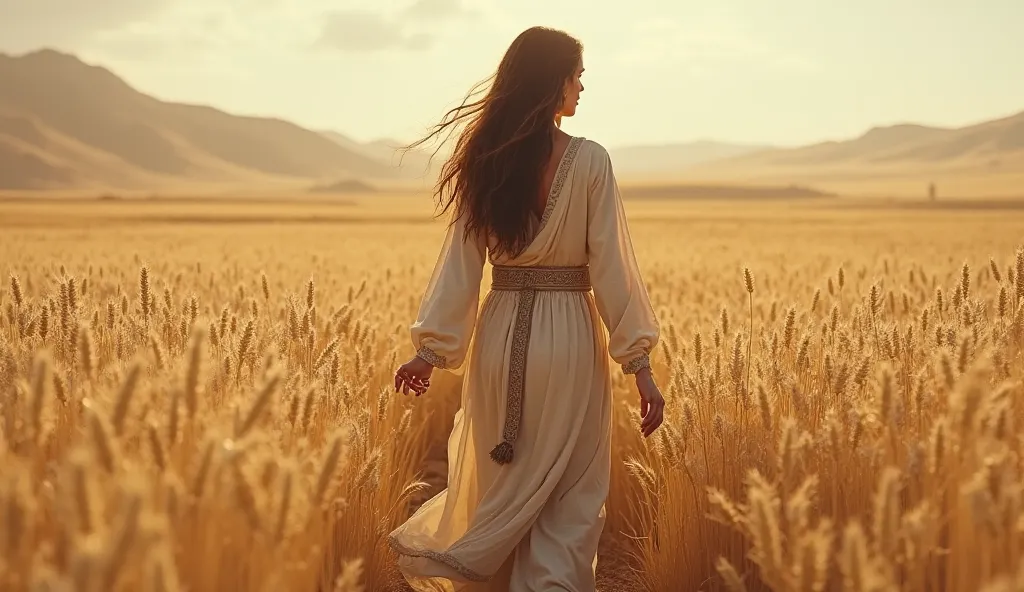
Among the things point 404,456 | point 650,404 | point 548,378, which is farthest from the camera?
point 404,456

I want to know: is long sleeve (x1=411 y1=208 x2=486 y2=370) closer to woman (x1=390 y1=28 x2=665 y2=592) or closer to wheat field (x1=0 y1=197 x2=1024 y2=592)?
woman (x1=390 y1=28 x2=665 y2=592)

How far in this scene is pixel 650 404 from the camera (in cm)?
326

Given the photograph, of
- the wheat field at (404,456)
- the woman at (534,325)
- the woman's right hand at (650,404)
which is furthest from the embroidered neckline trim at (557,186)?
the wheat field at (404,456)

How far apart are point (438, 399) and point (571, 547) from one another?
2.91 m

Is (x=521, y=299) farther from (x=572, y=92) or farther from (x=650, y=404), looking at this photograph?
(x=572, y=92)

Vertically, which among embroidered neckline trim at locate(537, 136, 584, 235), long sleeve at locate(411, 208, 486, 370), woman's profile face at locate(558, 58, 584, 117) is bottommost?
long sleeve at locate(411, 208, 486, 370)

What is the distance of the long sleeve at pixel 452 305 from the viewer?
3504mm

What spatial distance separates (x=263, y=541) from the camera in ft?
6.16

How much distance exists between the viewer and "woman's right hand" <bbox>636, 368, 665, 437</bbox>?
10.6 feet

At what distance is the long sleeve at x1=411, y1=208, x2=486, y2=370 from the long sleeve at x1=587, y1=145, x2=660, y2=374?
43 centimetres

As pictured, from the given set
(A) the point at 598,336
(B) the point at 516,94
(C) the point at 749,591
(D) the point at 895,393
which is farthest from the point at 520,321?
(D) the point at 895,393

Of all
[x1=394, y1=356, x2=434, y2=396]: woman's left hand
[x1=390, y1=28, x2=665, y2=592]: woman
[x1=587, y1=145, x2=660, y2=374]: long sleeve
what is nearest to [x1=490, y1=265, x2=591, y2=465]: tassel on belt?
[x1=390, y1=28, x2=665, y2=592]: woman

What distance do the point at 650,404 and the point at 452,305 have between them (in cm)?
78

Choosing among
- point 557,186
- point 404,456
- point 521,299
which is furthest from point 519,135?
point 404,456
